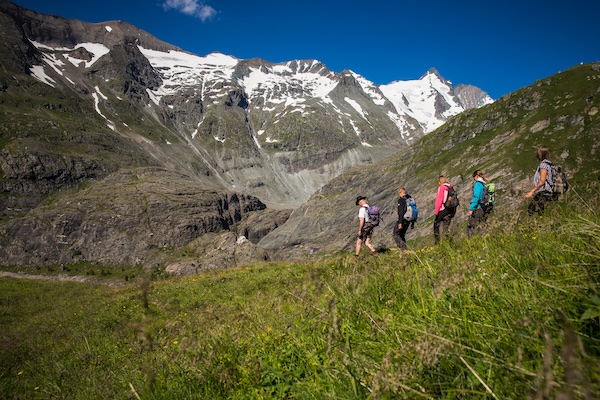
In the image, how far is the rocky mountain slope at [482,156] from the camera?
294 feet

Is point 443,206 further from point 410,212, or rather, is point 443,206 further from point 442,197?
point 410,212

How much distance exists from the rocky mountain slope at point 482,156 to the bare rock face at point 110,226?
144 feet

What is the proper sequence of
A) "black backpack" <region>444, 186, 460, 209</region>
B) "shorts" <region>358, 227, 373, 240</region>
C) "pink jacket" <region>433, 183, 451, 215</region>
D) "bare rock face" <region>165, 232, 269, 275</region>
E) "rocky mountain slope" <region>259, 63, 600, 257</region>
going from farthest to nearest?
1. "rocky mountain slope" <region>259, 63, 600, 257</region>
2. "bare rock face" <region>165, 232, 269, 275</region>
3. "shorts" <region>358, 227, 373, 240</region>
4. "pink jacket" <region>433, 183, 451, 215</region>
5. "black backpack" <region>444, 186, 460, 209</region>

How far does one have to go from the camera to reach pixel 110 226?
502 ft

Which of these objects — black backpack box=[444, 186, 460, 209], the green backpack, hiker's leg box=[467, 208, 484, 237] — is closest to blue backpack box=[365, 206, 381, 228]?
black backpack box=[444, 186, 460, 209]

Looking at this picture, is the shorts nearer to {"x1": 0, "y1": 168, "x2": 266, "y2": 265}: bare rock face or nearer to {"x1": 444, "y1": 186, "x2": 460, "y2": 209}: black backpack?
{"x1": 444, "y1": 186, "x2": 460, "y2": 209}: black backpack

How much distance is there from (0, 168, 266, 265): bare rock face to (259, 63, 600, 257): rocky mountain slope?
144ft

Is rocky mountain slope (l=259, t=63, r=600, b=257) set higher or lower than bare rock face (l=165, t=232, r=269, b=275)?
higher

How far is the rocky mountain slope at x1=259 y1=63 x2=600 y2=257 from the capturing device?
89562 millimetres

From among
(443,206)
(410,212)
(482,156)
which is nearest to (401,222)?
(410,212)

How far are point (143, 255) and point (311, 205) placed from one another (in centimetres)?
8792

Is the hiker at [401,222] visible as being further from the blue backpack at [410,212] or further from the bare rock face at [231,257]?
the bare rock face at [231,257]

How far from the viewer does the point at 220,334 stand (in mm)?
5266

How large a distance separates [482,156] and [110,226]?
151 meters
